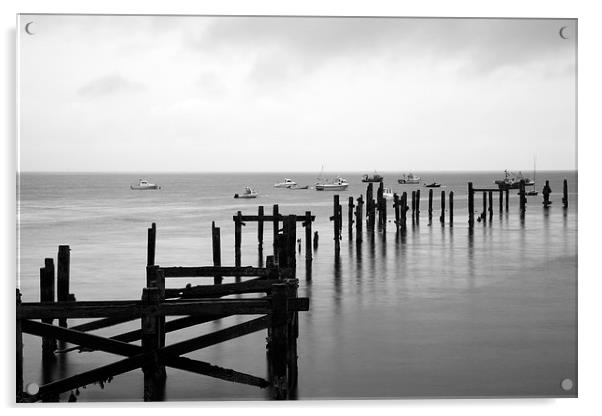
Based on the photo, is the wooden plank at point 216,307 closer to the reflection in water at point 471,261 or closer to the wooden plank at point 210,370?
the wooden plank at point 210,370

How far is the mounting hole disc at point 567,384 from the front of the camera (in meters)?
6.73

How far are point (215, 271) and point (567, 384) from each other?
312 centimetres

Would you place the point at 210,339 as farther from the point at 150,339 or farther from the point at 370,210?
the point at 370,210

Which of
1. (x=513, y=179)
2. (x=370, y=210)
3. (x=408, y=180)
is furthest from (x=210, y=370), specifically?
(x=408, y=180)

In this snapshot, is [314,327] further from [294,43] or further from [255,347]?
[294,43]

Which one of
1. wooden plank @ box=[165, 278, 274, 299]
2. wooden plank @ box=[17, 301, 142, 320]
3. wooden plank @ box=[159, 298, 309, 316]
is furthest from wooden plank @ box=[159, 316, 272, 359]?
wooden plank @ box=[165, 278, 274, 299]

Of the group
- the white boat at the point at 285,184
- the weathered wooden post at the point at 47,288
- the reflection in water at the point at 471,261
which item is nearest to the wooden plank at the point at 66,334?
the weathered wooden post at the point at 47,288

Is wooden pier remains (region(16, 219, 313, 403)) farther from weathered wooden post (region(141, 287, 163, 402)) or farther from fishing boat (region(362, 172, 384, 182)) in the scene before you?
fishing boat (region(362, 172, 384, 182))

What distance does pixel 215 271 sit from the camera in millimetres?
7992

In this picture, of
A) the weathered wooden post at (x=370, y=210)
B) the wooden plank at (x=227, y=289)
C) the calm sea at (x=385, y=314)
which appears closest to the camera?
the calm sea at (x=385, y=314)

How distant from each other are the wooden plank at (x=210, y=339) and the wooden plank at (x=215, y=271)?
1029 millimetres

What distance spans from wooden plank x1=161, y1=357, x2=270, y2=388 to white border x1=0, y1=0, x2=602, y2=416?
0.39 meters
